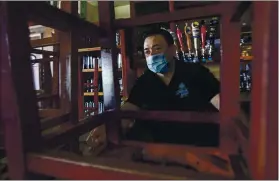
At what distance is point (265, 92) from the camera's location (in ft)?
1.22

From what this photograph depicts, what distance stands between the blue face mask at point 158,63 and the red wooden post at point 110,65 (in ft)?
1.12

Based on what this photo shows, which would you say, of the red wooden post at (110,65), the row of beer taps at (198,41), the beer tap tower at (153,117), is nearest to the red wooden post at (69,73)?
the beer tap tower at (153,117)

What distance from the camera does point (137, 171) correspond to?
43 centimetres

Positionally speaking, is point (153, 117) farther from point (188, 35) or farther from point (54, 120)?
point (188, 35)

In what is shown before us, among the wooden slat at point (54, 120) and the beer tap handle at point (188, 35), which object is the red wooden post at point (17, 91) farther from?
the beer tap handle at point (188, 35)

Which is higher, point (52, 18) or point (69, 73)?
point (52, 18)

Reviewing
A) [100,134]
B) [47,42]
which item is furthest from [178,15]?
[47,42]

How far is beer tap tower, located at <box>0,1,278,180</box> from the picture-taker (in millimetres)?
381

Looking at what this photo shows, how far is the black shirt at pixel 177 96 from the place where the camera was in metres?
1.09

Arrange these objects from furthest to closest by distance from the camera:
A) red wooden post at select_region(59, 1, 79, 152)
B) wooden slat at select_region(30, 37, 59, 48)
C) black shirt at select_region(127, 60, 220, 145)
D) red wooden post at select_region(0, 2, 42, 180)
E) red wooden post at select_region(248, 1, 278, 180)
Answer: wooden slat at select_region(30, 37, 59, 48) → black shirt at select_region(127, 60, 220, 145) → red wooden post at select_region(59, 1, 79, 152) → red wooden post at select_region(0, 2, 42, 180) → red wooden post at select_region(248, 1, 278, 180)

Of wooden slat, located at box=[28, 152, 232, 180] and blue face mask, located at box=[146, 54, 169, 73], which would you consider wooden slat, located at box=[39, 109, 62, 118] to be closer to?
wooden slat, located at box=[28, 152, 232, 180]

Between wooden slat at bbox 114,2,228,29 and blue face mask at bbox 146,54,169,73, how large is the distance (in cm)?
37

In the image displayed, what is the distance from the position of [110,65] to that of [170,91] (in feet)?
1.33

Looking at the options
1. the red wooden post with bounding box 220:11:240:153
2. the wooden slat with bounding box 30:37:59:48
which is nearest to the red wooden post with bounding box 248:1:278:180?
the red wooden post with bounding box 220:11:240:153
